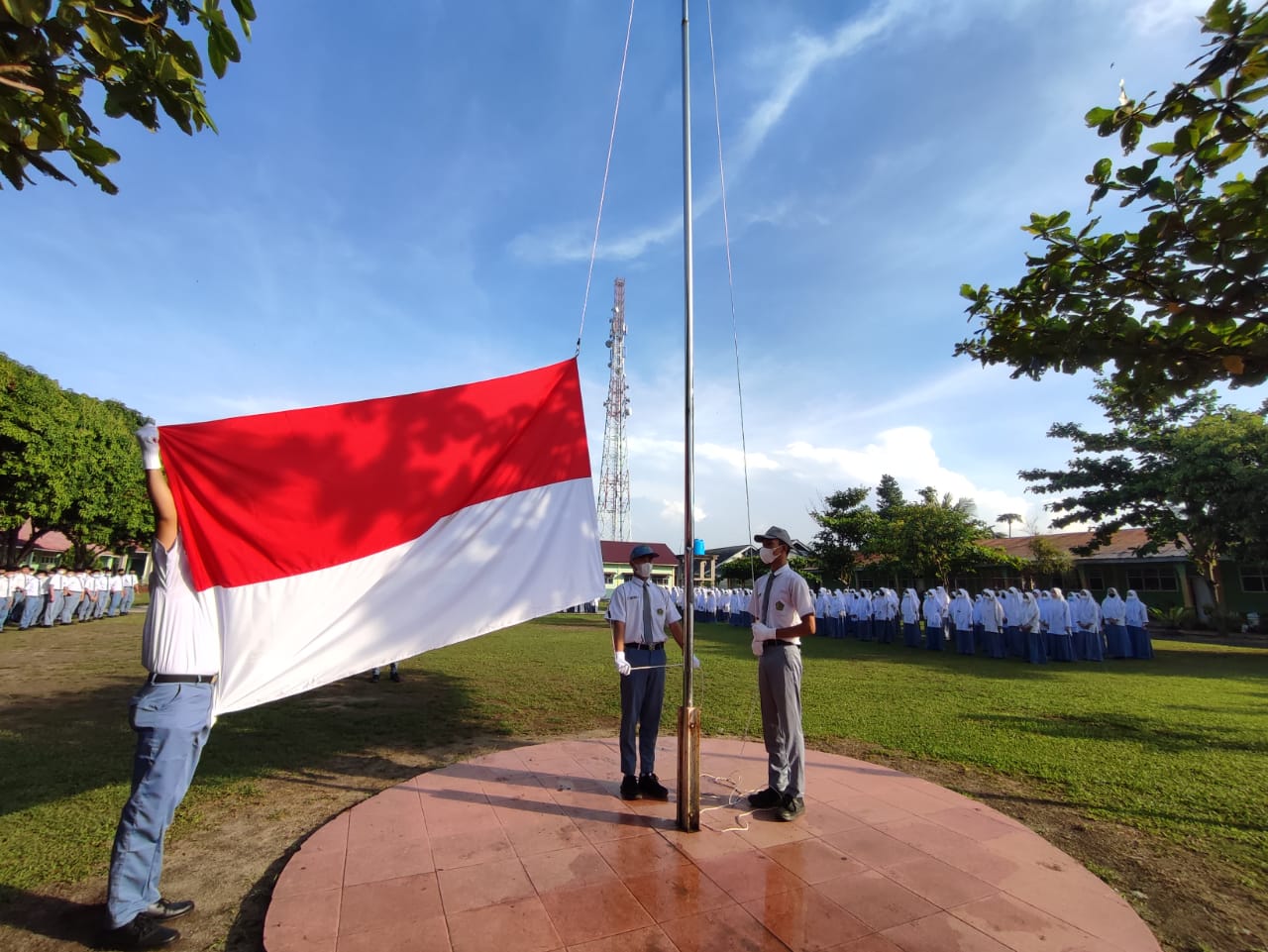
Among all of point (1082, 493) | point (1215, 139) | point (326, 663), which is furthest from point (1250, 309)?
point (1082, 493)

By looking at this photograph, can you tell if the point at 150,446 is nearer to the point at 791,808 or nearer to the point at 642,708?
the point at 642,708

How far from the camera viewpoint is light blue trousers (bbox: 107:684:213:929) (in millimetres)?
2861

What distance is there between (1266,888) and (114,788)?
310 inches

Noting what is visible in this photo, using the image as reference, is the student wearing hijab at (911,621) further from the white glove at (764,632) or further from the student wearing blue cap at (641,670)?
the student wearing blue cap at (641,670)

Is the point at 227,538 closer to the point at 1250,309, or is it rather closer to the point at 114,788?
the point at 114,788

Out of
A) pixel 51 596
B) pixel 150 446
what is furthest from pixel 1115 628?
pixel 51 596

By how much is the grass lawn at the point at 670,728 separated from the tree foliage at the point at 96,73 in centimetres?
385

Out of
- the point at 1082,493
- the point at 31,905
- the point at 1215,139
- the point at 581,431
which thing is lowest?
the point at 31,905

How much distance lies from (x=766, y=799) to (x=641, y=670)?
1.25 meters

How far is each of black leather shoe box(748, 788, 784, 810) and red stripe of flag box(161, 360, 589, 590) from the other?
262cm

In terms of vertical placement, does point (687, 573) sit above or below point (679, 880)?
above

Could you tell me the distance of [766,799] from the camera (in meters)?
4.34

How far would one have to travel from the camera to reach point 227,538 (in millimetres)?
3303

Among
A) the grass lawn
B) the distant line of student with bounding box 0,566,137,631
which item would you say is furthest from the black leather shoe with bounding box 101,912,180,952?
the distant line of student with bounding box 0,566,137,631
